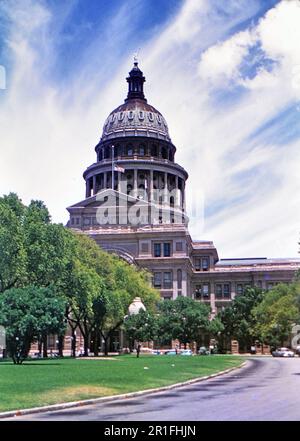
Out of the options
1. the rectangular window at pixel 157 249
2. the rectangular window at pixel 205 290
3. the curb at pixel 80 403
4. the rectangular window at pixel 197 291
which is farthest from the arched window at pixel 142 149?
the curb at pixel 80 403

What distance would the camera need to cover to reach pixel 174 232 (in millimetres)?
89625

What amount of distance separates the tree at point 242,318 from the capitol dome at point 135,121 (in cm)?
3466

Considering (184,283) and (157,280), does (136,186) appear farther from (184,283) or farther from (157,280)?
(184,283)

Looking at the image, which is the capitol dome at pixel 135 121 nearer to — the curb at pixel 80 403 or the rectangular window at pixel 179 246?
the rectangular window at pixel 179 246

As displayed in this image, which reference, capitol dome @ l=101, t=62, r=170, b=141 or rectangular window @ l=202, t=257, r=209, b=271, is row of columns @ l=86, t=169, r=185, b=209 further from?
rectangular window @ l=202, t=257, r=209, b=271

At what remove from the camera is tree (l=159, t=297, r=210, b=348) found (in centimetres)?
6134

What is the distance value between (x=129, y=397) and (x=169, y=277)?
73.9m

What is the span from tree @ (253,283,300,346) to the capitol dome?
44500 mm

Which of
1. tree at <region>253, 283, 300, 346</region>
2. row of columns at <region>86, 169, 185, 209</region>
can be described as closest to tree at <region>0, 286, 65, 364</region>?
tree at <region>253, 283, 300, 346</region>

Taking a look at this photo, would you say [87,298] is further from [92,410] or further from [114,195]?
[114,195]

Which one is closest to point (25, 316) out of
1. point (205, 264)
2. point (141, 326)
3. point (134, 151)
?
point (141, 326)

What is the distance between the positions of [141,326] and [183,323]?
1320cm
